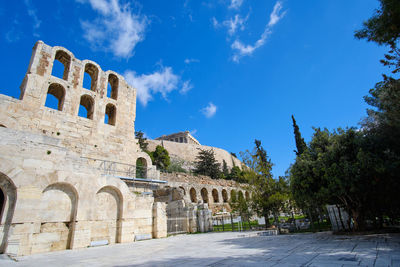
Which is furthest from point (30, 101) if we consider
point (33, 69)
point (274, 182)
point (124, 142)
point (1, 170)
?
point (274, 182)

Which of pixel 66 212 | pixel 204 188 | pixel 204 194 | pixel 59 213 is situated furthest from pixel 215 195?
pixel 59 213

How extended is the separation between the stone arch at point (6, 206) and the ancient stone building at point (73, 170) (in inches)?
1.1

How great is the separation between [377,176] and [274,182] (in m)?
6.47

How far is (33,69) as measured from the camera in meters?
14.1

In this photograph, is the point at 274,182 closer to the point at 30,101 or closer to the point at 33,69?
the point at 30,101

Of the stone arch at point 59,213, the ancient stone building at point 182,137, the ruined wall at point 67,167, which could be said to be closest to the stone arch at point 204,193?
the ruined wall at point 67,167

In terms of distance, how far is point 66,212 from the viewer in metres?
8.65

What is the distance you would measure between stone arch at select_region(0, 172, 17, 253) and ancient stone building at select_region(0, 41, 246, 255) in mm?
27

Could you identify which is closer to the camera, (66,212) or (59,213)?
(59,213)

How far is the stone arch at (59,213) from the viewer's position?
26.3ft

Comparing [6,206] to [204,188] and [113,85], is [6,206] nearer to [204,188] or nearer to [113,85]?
[113,85]

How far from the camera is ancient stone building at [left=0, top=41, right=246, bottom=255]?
24.6 ft

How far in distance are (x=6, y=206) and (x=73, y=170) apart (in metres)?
2.37

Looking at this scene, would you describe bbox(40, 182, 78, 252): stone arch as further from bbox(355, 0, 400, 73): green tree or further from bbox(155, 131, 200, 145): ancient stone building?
bbox(155, 131, 200, 145): ancient stone building
